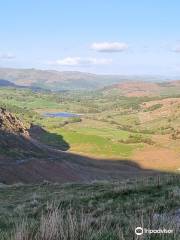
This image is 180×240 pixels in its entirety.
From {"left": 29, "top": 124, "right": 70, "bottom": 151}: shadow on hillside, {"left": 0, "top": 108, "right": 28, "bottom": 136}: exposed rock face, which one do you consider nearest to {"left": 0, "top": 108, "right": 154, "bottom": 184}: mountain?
{"left": 0, "top": 108, "right": 28, "bottom": 136}: exposed rock face

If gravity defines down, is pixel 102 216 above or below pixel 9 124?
above

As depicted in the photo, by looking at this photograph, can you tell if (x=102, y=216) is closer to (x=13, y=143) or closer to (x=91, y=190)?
(x=91, y=190)

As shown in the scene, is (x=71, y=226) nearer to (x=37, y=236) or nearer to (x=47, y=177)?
(x=37, y=236)

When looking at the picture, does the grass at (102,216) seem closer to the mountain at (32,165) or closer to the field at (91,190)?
the field at (91,190)

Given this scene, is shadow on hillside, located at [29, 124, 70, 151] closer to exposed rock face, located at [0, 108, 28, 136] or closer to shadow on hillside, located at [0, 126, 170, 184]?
exposed rock face, located at [0, 108, 28, 136]

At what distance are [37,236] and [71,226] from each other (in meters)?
0.75

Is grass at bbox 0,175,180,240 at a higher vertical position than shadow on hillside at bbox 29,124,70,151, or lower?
higher

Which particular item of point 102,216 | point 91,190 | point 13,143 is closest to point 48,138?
point 13,143

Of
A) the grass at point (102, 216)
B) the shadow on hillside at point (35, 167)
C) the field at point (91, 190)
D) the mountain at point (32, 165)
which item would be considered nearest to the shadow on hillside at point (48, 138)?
the field at point (91, 190)

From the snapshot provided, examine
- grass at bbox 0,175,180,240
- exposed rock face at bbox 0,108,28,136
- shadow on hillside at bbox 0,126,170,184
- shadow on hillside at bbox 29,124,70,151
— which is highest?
grass at bbox 0,175,180,240

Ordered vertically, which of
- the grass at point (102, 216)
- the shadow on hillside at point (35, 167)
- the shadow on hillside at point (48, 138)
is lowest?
the shadow on hillside at point (48, 138)

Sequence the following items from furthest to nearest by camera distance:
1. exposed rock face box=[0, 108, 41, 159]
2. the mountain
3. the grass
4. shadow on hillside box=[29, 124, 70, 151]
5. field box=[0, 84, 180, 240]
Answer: shadow on hillside box=[29, 124, 70, 151]
exposed rock face box=[0, 108, 41, 159]
the mountain
field box=[0, 84, 180, 240]
the grass

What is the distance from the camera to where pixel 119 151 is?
14650 cm

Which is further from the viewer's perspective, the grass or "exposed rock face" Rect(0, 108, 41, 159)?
"exposed rock face" Rect(0, 108, 41, 159)
